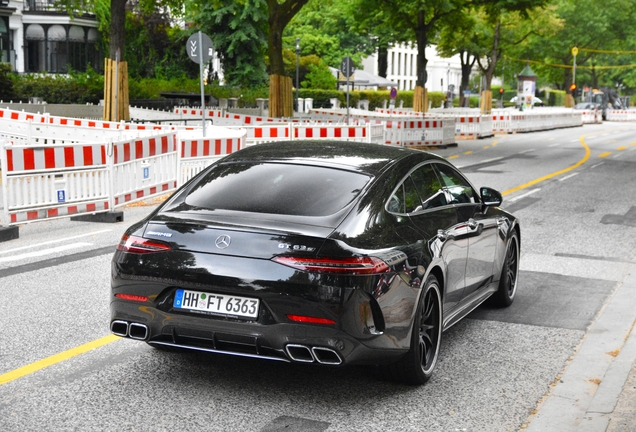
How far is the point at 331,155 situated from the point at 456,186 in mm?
1212

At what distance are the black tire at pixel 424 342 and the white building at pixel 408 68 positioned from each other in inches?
4090

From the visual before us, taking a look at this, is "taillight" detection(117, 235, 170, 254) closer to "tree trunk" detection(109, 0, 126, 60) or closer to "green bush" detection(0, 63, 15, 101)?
"tree trunk" detection(109, 0, 126, 60)

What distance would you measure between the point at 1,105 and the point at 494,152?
16571 mm

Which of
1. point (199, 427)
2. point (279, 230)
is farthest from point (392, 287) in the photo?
point (199, 427)

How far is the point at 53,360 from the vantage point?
20.9 feet

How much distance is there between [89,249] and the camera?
1108cm

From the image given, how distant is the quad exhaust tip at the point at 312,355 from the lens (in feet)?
17.5

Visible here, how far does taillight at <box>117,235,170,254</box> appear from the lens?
559 centimetres

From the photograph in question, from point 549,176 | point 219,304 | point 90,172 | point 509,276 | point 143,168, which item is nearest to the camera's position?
point 219,304

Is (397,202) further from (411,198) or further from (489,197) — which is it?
(489,197)

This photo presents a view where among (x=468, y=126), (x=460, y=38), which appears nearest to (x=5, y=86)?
(x=468, y=126)

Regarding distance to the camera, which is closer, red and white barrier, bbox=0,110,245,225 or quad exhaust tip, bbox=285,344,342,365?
quad exhaust tip, bbox=285,344,342,365

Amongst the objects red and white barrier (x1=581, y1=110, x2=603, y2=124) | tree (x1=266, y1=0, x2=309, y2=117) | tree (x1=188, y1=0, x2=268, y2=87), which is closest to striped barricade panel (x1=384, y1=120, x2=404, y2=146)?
tree (x1=266, y1=0, x2=309, y2=117)

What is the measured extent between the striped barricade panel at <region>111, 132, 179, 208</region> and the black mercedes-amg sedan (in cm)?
805
